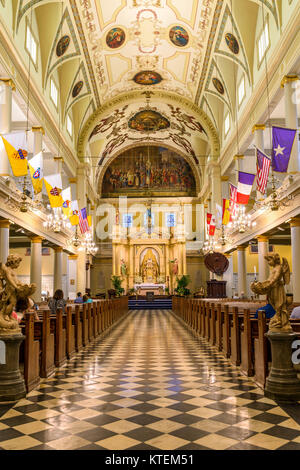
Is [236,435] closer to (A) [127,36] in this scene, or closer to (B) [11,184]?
(B) [11,184]

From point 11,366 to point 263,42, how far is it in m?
15.7

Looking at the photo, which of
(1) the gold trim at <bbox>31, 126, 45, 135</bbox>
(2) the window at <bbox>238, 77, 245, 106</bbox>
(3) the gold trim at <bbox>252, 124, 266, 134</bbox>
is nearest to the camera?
(1) the gold trim at <bbox>31, 126, 45, 135</bbox>

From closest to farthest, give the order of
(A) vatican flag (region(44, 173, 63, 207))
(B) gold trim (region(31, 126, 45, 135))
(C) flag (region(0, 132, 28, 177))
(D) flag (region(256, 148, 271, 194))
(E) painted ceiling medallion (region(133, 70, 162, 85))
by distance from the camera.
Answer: (C) flag (region(0, 132, 28, 177)), (D) flag (region(256, 148, 271, 194)), (A) vatican flag (region(44, 173, 63, 207)), (B) gold trim (region(31, 126, 45, 135)), (E) painted ceiling medallion (region(133, 70, 162, 85))

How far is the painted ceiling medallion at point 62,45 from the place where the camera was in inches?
717

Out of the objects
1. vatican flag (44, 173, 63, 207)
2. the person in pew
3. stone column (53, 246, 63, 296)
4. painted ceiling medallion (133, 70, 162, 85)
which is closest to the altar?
stone column (53, 246, 63, 296)

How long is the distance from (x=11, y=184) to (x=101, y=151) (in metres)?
20.6

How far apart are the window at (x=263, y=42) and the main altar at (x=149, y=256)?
752 inches

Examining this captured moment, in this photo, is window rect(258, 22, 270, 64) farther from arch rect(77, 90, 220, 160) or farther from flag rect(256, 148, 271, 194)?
arch rect(77, 90, 220, 160)

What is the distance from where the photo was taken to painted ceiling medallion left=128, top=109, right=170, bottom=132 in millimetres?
30750

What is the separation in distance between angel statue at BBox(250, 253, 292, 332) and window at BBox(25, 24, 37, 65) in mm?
13325

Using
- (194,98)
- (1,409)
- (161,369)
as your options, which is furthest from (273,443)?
(194,98)

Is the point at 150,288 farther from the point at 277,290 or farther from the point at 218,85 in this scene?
the point at 277,290

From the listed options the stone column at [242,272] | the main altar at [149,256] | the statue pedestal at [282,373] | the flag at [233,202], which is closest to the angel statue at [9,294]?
the statue pedestal at [282,373]

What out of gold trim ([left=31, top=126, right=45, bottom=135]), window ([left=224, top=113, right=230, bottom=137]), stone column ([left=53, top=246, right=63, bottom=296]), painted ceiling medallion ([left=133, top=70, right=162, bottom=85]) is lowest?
stone column ([left=53, top=246, right=63, bottom=296])
